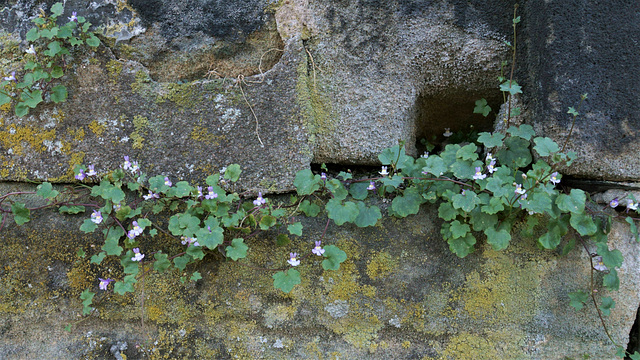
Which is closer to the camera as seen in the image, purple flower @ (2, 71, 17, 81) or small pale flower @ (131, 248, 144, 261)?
small pale flower @ (131, 248, 144, 261)

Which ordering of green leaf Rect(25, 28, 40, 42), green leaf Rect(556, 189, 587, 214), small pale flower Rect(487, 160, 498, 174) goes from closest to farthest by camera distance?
green leaf Rect(556, 189, 587, 214) < small pale flower Rect(487, 160, 498, 174) < green leaf Rect(25, 28, 40, 42)

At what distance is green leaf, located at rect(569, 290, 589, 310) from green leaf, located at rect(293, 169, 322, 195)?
985 mm

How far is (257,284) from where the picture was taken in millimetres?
1603

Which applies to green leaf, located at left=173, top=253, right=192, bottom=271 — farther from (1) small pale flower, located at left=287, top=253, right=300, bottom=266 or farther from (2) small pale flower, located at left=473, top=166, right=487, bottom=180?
(2) small pale flower, located at left=473, top=166, right=487, bottom=180

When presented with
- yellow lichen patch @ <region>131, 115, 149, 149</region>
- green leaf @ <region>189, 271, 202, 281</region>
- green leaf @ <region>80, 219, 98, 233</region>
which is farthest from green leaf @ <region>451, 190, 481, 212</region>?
green leaf @ <region>80, 219, 98, 233</region>

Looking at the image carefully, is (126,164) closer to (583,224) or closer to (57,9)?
(57,9)

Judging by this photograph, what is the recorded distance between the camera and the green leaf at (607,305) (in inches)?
57.6

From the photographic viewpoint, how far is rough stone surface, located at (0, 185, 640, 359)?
60.9 inches

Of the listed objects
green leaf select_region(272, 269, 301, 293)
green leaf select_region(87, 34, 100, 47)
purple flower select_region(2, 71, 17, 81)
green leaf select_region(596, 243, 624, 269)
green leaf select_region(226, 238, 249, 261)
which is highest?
green leaf select_region(87, 34, 100, 47)

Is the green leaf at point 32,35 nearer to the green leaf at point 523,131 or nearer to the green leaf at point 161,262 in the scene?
the green leaf at point 161,262

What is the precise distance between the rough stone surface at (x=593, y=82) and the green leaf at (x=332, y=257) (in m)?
0.84

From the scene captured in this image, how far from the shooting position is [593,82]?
58.2 inches

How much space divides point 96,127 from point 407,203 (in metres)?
1.24

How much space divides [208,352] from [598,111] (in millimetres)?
A: 1656
